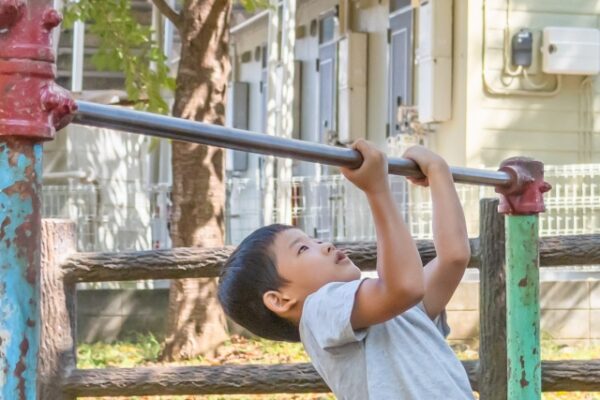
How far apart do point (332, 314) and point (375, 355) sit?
0.11 metres

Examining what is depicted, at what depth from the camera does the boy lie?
2451mm

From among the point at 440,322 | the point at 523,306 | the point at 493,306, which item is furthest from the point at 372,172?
the point at 493,306

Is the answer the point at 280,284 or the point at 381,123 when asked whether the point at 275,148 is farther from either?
the point at 381,123

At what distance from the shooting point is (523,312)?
3.26 meters

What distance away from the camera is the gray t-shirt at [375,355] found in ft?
8.15

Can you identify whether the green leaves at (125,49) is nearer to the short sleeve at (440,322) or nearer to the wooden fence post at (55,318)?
the wooden fence post at (55,318)

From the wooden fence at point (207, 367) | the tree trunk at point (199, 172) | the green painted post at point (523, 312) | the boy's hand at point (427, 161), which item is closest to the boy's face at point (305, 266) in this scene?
the boy's hand at point (427, 161)

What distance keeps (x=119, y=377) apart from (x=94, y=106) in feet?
8.31

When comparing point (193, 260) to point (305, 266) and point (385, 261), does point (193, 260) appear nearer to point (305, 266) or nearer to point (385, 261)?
point (305, 266)

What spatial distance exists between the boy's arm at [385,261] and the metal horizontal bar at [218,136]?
0.03 meters

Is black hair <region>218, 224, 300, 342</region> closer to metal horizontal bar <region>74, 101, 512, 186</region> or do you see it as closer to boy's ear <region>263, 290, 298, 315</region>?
boy's ear <region>263, 290, 298, 315</region>

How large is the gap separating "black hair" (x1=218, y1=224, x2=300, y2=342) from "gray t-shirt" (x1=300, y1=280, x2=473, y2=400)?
0.31ft

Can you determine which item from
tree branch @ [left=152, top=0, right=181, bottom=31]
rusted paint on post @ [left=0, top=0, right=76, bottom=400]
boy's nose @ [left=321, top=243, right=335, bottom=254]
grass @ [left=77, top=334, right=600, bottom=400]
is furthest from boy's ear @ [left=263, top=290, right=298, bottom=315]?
tree branch @ [left=152, top=0, right=181, bottom=31]

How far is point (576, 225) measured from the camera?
9.96 m
